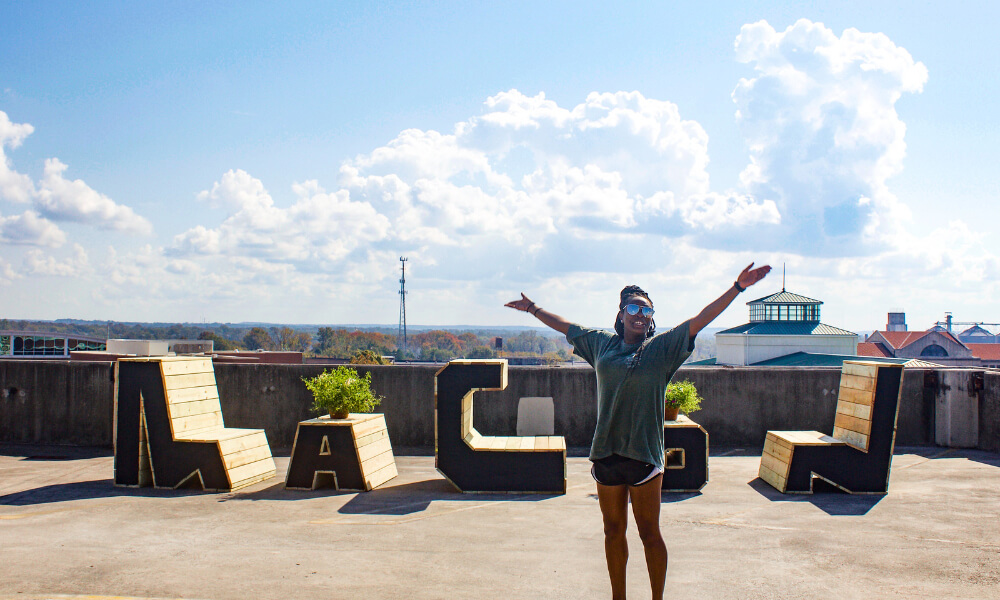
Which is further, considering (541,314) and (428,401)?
(428,401)

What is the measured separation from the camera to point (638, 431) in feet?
13.3

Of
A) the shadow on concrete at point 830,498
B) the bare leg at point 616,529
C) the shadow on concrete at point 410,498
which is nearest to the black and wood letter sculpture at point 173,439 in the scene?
the shadow on concrete at point 410,498

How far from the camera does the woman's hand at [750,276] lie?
4.24 meters

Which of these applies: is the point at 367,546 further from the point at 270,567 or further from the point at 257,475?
the point at 257,475

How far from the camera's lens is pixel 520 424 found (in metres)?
12.6

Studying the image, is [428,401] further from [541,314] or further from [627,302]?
[627,302]

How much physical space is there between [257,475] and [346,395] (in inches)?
65.6

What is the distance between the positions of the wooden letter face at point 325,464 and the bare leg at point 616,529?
17.6ft

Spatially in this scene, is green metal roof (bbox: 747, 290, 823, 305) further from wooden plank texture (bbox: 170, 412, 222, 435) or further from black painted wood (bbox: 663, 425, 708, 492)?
wooden plank texture (bbox: 170, 412, 222, 435)

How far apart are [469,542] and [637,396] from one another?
10.7 feet

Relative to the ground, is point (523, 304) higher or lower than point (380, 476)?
higher

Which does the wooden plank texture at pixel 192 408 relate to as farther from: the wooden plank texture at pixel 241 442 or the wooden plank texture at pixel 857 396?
the wooden plank texture at pixel 857 396

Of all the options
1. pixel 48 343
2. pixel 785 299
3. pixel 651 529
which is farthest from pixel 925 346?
pixel 48 343

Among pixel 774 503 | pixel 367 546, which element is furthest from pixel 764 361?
pixel 367 546
